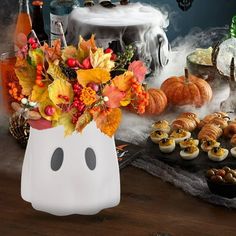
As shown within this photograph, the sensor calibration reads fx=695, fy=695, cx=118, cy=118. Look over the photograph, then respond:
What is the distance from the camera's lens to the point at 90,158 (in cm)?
130

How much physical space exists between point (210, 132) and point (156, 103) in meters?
0.27

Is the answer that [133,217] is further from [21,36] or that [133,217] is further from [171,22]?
[171,22]

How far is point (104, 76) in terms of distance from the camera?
1.20 m

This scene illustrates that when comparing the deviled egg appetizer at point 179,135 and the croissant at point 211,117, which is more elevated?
the deviled egg appetizer at point 179,135

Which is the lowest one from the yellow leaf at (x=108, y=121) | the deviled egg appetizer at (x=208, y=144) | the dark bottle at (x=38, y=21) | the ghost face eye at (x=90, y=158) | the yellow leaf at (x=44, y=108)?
the deviled egg appetizer at (x=208, y=144)

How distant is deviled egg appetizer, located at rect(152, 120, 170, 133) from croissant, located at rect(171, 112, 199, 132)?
2 cm

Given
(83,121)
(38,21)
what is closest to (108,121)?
(83,121)

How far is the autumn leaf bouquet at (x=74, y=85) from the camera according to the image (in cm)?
120

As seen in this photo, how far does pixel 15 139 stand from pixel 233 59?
65cm

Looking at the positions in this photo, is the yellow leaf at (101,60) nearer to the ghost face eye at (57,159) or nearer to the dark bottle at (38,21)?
the ghost face eye at (57,159)

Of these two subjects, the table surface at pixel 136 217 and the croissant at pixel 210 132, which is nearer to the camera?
the table surface at pixel 136 217

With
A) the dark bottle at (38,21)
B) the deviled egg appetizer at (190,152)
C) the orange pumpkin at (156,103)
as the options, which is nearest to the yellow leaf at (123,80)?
the deviled egg appetizer at (190,152)

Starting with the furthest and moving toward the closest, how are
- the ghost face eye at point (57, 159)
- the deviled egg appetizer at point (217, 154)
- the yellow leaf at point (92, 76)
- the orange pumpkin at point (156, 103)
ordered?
the orange pumpkin at point (156, 103), the deviled egg appetizer at point (217, 154), the ghost face eye at point (57, 159), the yellow leaf at point (92, 76)

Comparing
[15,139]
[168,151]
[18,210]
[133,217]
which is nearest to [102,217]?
[133,217]
